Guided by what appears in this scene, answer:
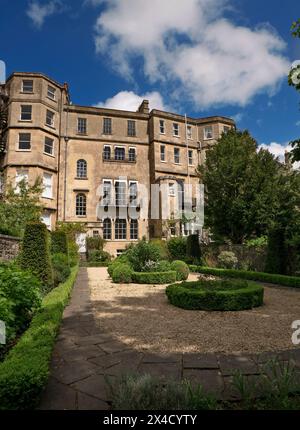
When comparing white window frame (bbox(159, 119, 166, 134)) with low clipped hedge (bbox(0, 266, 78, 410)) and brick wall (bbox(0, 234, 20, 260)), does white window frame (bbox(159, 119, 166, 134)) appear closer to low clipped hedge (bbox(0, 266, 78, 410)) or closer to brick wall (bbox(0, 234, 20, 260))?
brick wall (bbox(0, 234, 20, 260))

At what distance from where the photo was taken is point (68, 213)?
3144 cm

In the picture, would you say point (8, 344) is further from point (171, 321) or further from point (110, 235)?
point (110, 235)

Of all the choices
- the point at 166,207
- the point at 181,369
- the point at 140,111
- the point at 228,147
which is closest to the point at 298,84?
the point at 181,369

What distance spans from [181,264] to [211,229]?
8042 mm

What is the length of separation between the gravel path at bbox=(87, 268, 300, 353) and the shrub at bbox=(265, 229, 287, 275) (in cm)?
574

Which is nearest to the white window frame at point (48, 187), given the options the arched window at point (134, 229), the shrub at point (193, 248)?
the arched window at point (134, 229)

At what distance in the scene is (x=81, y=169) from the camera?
33094 mm

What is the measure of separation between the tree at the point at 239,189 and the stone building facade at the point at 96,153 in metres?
9.18

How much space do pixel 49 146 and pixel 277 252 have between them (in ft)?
79.3

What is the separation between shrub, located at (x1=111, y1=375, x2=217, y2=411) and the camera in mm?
3135

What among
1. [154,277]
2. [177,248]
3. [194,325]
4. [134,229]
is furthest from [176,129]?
[194,325]

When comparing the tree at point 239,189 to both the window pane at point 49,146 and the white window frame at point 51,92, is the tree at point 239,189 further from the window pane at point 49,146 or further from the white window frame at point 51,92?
the white window frame at point 51,92

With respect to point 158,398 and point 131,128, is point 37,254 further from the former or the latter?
point 131,128

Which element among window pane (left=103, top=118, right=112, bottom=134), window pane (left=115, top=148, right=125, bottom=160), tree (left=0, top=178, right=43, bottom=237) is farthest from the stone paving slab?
window pane (left=103, top=118, right=112, bottom=134)
